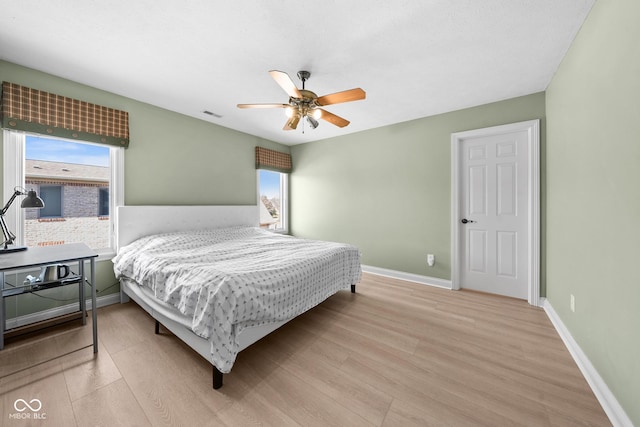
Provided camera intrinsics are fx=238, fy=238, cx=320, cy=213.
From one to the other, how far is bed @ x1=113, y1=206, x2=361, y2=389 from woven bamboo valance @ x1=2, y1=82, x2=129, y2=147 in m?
0.86

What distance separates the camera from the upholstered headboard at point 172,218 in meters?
2.76

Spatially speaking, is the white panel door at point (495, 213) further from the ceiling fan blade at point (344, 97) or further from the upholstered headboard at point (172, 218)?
the upholstered headboard at point (172, 218)

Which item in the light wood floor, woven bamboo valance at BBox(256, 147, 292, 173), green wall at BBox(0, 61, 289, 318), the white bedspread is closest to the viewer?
the light wood floor

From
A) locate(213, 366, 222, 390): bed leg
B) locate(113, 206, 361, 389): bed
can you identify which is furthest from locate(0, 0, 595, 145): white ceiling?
locate(213, 366, 222, 390): bed leg

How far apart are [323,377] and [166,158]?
126 inches

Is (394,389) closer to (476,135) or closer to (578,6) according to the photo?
(578,6)

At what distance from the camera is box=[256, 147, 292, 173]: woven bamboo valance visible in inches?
169

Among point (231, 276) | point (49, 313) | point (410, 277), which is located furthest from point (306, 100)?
point (49, 313)

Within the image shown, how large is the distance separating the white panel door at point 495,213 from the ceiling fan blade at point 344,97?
83.2 inches

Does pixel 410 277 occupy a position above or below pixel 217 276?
below

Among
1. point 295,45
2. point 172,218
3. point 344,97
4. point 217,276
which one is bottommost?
point 217,276

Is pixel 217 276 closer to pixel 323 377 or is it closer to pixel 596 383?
pixel 323 377

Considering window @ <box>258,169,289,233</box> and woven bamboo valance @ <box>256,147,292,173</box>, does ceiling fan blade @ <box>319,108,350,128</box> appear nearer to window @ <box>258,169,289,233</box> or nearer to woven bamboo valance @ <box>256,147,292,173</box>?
woven bamboo valance @ <box>256,147,292,173</box>

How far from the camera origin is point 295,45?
1.89 m
